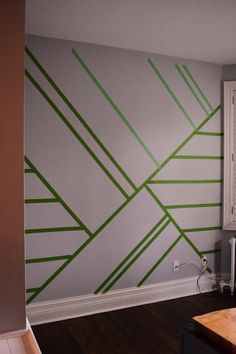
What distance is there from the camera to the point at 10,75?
4.25 ft

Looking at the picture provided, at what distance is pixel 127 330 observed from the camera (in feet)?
9.07

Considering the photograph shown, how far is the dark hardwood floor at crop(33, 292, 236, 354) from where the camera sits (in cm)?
250

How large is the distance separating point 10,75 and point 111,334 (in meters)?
2.27

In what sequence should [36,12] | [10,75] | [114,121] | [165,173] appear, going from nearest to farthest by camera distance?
1. [10,75]
2. [36,12]
3. [114,121]
4. [165,173]

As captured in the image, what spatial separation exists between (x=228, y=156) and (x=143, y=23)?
5.95ft

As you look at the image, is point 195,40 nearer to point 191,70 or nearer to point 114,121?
point 191,70

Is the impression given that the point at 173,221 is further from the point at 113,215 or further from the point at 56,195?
the point at 56,195

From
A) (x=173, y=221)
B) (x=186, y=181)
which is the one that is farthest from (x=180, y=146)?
(x=173, y=221)

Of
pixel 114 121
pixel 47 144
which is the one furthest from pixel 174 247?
pixel 47 144

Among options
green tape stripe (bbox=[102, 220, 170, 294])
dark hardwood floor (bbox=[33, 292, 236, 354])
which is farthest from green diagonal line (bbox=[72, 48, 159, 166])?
dark hardwood floor (bbox=[33, 292, 236, 354])

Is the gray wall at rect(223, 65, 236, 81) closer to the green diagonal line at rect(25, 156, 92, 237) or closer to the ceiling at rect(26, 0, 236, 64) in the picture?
the ceiling at rect(26, 0, 236, 64)

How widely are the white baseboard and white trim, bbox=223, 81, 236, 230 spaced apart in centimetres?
74

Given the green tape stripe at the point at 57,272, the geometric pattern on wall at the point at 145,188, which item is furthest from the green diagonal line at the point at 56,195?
the green tape stripe at the point at 57,272

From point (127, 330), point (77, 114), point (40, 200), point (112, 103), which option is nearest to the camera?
point (127, 330)
